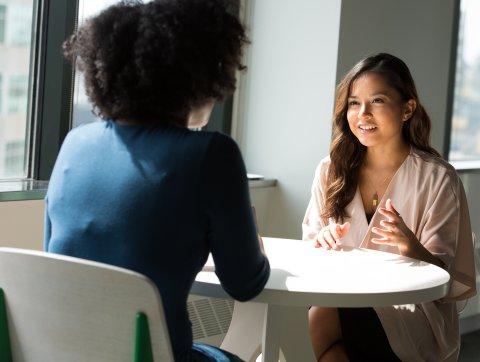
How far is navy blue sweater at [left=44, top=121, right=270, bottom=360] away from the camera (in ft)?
4.93

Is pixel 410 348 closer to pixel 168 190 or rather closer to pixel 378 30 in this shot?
pixel 168 190

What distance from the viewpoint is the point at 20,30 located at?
311 centimetres

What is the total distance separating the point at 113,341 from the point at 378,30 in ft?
8.90

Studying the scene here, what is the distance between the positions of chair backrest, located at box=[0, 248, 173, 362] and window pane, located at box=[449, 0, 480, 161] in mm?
3780

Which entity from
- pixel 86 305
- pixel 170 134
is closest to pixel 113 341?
pixel 86 305

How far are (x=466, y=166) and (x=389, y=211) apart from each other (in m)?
2.71

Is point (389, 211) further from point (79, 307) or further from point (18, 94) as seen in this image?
point (18, 94)

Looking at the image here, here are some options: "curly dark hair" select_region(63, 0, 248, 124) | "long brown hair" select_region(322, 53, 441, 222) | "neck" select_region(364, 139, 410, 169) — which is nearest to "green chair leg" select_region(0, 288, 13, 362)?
"curly dark hair" select_region(63, 0, 248, 124)

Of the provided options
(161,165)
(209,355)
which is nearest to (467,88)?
(209,355)

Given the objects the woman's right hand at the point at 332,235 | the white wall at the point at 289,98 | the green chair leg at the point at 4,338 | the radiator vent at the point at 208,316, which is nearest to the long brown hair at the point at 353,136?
the woman's right hand at the point at 332,235

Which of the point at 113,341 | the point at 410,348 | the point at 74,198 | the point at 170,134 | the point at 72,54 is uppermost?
the point at 72,54

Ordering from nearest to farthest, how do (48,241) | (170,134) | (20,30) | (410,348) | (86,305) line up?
(86,305) < (170,134) < (48,241) < (410,348) < (20,30)

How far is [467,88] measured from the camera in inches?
199

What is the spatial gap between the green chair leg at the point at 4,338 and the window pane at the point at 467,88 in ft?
12.4
